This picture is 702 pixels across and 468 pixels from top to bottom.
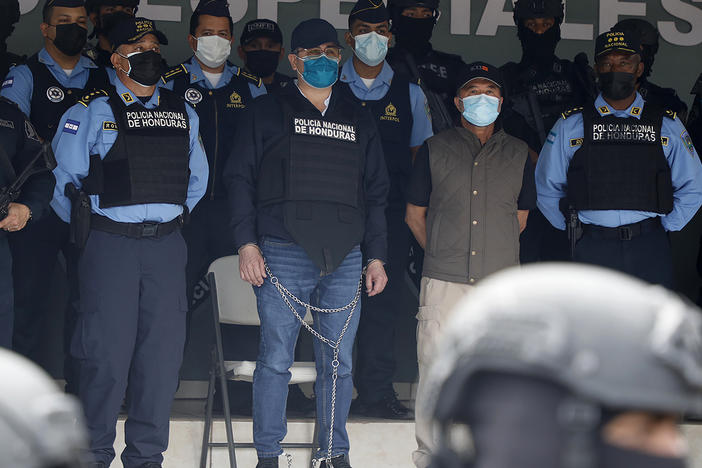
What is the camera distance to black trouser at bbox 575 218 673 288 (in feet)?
16.2

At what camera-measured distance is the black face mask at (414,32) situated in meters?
5.72

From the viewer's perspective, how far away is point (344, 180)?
15.2 ft

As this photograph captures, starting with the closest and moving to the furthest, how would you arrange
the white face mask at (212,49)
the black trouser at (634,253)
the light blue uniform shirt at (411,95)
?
the black trouser at (634,253) → the white face mask at (212,49) → the light blue uniform shirt at (411,95)

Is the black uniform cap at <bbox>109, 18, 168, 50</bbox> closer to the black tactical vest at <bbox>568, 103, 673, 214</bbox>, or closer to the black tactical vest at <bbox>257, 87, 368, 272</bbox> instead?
the black tactical vest at <bbox>257, 87, 368, 272</bbox>

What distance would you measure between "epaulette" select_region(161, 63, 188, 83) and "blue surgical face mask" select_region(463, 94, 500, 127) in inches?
59.5

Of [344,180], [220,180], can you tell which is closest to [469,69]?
[344,180]

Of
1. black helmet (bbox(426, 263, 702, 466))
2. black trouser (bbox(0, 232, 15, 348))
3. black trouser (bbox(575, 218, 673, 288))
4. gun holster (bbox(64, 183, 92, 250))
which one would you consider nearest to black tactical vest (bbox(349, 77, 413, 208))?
black trouser (bbox(575, 218, 673, 288))

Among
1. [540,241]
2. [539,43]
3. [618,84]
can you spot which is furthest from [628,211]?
[539,43]

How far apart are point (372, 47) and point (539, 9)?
3.39 feet

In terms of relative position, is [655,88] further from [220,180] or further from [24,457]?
[24,457]

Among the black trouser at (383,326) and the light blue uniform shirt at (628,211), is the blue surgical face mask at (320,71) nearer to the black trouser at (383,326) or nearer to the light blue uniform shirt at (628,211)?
the black trouser at (383,326)

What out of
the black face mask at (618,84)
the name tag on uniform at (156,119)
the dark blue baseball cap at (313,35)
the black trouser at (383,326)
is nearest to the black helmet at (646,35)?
the black face mask at (618,84)

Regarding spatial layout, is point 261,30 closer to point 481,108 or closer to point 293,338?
point 481,108

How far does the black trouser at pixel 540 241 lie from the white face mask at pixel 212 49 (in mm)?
1821
